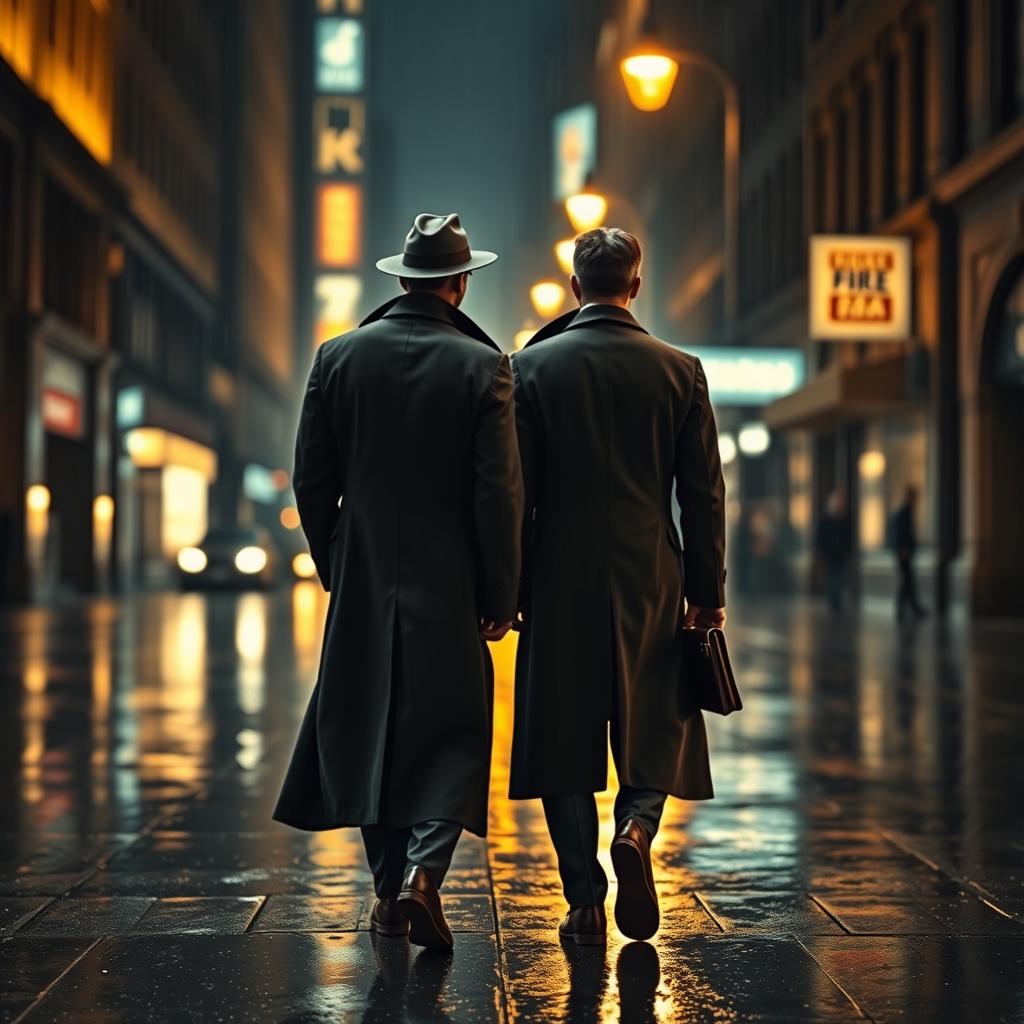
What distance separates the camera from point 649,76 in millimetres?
21484

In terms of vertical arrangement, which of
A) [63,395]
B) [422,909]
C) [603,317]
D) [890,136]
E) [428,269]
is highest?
[890,136]

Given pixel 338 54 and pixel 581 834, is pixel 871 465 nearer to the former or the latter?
pixel 581 834

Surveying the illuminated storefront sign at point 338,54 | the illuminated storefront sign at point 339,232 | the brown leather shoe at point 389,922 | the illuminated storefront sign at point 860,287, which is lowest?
the brown leather shoe at point 389,922

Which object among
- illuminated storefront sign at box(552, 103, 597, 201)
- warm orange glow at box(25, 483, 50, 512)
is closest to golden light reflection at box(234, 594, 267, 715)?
warm orange glow at box(25, 483, 50, 512)

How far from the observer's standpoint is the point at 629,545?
517cm

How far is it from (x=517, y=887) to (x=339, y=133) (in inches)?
3866

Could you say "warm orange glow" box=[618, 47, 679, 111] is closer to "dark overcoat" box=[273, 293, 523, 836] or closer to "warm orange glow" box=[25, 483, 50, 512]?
"warm orange glow" box=[25, 483, 50, 512]

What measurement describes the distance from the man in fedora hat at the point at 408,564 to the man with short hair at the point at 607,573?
156 millimetres

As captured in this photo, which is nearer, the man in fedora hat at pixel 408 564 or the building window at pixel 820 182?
the man in fedora hat at pixel 408 564

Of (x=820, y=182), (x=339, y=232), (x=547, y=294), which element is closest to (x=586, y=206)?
(x=547, y=294)

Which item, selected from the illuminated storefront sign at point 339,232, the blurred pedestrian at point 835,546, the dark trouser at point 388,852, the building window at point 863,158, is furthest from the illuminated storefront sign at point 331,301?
the dark trouser at point 388,852

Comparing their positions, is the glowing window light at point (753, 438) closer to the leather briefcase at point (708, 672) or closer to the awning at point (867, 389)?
the awning at point (867, 389)

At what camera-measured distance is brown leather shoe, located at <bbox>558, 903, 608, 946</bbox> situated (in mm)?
5039

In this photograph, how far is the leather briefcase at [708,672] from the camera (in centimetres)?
515
